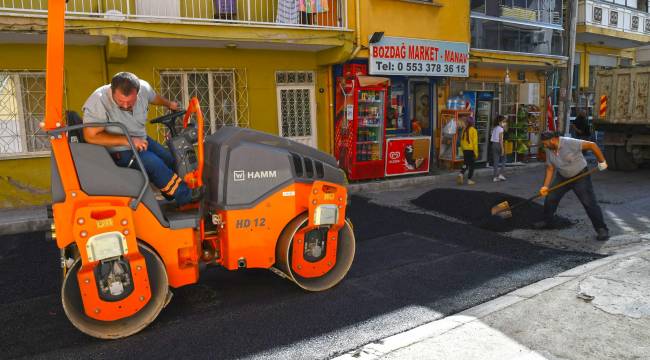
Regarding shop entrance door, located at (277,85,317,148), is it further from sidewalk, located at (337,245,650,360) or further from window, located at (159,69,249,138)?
sidewalk, located at (337,245,650,360)

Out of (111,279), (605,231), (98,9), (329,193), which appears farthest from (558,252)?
(98,9)

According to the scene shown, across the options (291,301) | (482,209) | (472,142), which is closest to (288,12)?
(472,142)

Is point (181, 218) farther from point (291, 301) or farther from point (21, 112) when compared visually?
point (21, 112)

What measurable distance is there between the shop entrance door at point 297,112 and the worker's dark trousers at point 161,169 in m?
6.94

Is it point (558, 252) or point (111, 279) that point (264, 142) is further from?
point (558, 252)

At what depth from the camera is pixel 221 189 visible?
437 cm

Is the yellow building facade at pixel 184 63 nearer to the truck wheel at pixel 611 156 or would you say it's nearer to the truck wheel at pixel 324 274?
the truck wheel at pixel 324 274

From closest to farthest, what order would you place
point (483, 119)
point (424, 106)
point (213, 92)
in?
point (213, 92), point (424, 106), point (483, 119)

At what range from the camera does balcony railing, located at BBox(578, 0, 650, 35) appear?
1694cm

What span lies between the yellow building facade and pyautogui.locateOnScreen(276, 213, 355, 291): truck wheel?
5.73m

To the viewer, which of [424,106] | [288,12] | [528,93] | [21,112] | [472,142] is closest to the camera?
[21,112]

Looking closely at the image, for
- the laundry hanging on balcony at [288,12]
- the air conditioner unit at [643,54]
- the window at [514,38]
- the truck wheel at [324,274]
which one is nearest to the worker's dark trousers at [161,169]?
the truck wheel at [324,274]

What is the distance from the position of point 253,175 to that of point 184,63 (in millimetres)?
6543

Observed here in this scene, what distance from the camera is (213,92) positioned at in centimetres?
1059
